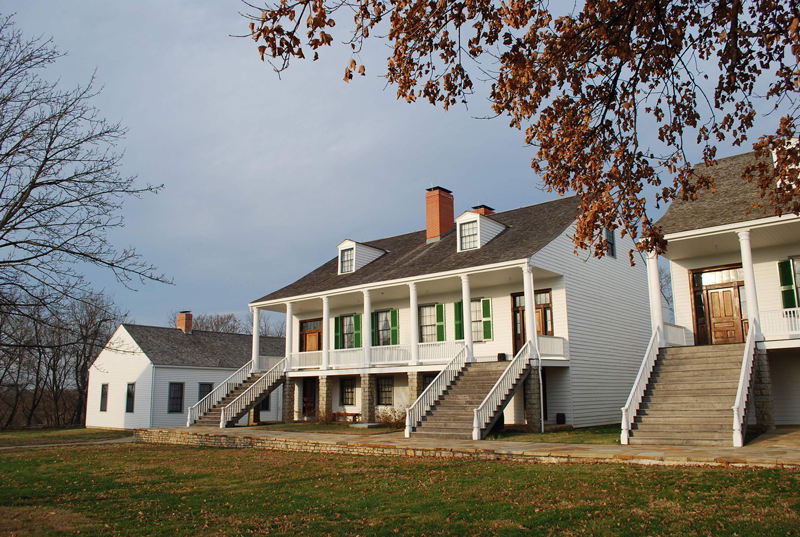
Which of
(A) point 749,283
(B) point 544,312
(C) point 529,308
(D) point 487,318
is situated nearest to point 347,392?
(D) point 487,318

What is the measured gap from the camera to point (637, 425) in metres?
13.3

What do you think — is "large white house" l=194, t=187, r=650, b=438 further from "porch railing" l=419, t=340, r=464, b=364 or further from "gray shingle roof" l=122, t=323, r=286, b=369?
"gray shingle roof" l=122, t=323, r=286, b=369

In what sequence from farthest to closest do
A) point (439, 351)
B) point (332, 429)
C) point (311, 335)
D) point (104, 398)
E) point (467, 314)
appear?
1. point (104, 398)
2. point (311, 335)
3. point (439, 351)
4. point (332, 429)
5. point (467, 314)

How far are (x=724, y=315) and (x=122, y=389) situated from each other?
1114 inches

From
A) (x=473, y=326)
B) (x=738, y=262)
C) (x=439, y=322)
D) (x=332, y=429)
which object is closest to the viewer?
(x=738, y=262)

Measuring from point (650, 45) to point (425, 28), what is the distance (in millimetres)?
2752

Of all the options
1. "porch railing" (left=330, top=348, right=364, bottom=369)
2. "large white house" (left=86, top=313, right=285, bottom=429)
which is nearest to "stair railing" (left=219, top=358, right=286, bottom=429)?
"porch railing" (left=330, top=348, right=364, bottom=369)

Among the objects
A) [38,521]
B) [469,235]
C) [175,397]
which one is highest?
[469,235]

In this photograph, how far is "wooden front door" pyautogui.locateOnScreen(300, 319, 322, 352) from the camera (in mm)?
27672

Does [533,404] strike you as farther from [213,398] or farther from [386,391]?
[213,398]

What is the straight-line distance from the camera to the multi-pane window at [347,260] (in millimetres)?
26430

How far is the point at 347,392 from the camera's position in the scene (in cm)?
2570

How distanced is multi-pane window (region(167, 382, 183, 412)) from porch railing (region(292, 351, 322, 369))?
10252 millimetres

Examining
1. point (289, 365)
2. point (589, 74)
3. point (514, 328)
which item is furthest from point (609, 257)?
point (589, 74)
